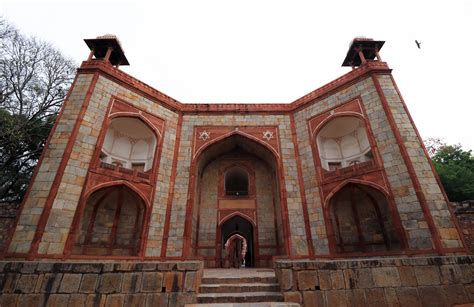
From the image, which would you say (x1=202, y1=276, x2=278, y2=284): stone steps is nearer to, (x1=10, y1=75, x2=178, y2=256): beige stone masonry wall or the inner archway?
(x1=10, y1=75, x2=178, y2=256): beige stone masonry wall

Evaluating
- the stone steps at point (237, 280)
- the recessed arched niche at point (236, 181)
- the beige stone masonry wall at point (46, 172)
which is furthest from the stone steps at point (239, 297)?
the recessed arched niche at point (236, 181)

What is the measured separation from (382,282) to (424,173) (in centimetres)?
664

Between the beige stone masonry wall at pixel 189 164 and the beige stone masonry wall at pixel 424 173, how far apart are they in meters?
4.95

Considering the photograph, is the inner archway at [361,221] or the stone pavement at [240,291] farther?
the inner archway at [361,221]

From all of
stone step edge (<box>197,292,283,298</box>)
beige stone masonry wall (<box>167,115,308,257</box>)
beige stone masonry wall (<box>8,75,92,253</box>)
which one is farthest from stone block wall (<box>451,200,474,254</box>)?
beige stone masonry wall (<box>8,75,92,253</box>)

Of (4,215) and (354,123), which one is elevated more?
(354,123)

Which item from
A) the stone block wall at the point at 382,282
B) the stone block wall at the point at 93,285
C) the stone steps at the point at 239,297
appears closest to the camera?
the stone block wall at the point at 93,285

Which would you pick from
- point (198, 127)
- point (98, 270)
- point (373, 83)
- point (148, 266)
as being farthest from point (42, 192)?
point (373, 83)

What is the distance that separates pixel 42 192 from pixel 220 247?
8.24 m

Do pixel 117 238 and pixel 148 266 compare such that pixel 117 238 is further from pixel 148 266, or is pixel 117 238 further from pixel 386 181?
pixel 386 181

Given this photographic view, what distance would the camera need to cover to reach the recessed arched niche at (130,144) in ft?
39.2

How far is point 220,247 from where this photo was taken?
39.1 feet

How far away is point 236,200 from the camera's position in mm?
13055

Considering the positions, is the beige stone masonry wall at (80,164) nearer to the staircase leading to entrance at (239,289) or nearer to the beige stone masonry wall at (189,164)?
the beige stone masonry wall at (189,164)
